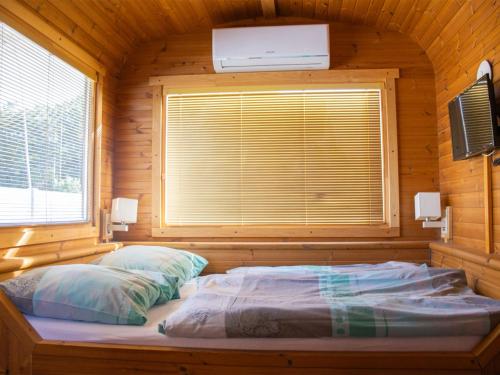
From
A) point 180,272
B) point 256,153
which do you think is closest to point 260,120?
point 256,153

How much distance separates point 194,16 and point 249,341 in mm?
2490

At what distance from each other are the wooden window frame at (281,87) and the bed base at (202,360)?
156 cm

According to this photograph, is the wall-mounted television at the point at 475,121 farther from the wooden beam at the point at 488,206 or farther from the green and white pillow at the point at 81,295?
the green and white pillow at the point at 81,295

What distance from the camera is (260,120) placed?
3223mm

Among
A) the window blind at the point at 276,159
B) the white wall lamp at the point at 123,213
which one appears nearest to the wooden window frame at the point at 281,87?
the window blind at the point at 276,159

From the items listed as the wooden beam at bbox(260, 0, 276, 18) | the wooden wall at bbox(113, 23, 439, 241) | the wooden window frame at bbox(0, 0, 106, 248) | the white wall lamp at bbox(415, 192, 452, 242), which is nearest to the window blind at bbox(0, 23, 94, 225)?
the wooden window frame at bbox(0, 0, 106, 248)

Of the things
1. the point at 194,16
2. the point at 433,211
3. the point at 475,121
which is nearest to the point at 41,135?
the point at 194,16

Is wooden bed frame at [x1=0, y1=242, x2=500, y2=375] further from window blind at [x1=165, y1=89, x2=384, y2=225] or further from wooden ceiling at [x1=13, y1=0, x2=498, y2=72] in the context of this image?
wooden ceiling at [x1=13, y1=0, x2=498, y2=72]

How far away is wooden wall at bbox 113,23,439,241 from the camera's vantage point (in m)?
3.07

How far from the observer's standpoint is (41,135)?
93.3 inches

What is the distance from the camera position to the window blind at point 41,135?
210 cm

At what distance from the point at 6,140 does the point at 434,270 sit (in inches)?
95.8

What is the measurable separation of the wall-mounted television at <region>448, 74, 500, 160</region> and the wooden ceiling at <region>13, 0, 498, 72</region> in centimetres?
60

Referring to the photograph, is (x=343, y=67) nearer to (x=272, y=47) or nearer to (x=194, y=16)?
(x=272, y=47)
